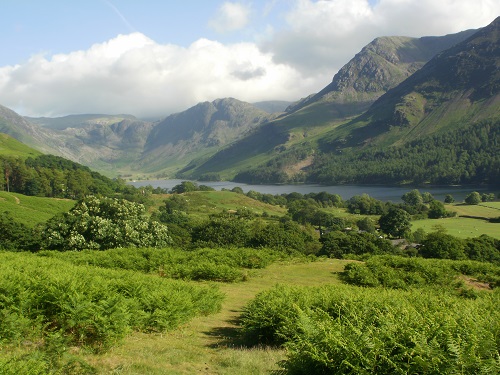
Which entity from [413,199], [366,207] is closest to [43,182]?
[366,207]

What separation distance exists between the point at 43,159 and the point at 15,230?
513 ft

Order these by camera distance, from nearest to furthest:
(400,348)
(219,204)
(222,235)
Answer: (400,348) < (222,235) < (219,204)

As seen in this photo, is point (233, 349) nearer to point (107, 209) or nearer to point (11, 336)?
point (11, 336)

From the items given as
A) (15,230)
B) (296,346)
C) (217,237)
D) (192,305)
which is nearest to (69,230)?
(15,230)

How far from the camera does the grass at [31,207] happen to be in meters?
87.9

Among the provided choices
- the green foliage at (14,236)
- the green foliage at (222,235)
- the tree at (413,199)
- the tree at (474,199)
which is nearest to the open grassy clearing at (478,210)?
the tree at (474,199)

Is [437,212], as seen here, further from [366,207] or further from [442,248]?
[442,248]

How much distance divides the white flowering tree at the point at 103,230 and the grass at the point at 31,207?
42.5 metres

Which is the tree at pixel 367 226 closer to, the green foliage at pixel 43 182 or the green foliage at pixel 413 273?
the green foliage at pixel 413 273

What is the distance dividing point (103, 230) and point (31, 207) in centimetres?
7452

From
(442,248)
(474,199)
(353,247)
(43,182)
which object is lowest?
(474,199)

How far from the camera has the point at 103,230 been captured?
145ft

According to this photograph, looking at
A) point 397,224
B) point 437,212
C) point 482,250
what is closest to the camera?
point 482,250

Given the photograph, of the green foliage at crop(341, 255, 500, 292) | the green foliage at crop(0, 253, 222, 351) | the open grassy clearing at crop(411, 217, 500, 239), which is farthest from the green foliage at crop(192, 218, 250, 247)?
the open grassy clearing at crop(411, 217, 500, 239)
